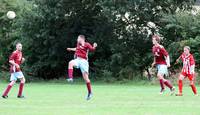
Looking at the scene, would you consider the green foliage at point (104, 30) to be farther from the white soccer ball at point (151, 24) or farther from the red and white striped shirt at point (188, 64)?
the red and white striped shirt at point (188, 64)

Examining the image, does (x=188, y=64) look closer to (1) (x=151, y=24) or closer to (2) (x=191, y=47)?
(2) (x=191, y=47)

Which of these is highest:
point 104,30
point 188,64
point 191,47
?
point 104,30

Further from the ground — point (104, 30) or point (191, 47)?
point (104, 30)

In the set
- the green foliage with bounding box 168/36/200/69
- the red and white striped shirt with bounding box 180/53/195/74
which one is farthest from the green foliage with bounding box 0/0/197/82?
the red and white striped shirt with bounding box 180/53/195/74

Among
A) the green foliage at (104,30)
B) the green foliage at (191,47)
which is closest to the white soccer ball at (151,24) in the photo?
the green foliage at (104,30)

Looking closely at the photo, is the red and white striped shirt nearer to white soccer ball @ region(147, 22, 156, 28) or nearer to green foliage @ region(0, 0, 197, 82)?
green foliage @ region(0, 0, 197, 82)

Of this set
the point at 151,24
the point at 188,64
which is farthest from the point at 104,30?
the point at 188,64

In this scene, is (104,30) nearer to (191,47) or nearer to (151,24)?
(151,24)

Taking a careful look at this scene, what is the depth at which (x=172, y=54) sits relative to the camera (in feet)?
119

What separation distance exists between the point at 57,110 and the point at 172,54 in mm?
21774

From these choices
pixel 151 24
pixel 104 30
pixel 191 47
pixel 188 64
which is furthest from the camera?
pixel 104 30

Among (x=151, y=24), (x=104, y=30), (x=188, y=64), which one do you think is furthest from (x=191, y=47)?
(x=188, y=64)

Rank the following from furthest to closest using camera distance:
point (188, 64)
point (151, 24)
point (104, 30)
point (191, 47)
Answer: point (104, 30) < point (151, 24) < point (191, 47) < point (188, 64)

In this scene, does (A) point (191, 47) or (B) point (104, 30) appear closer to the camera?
(A) point (191, 47)
